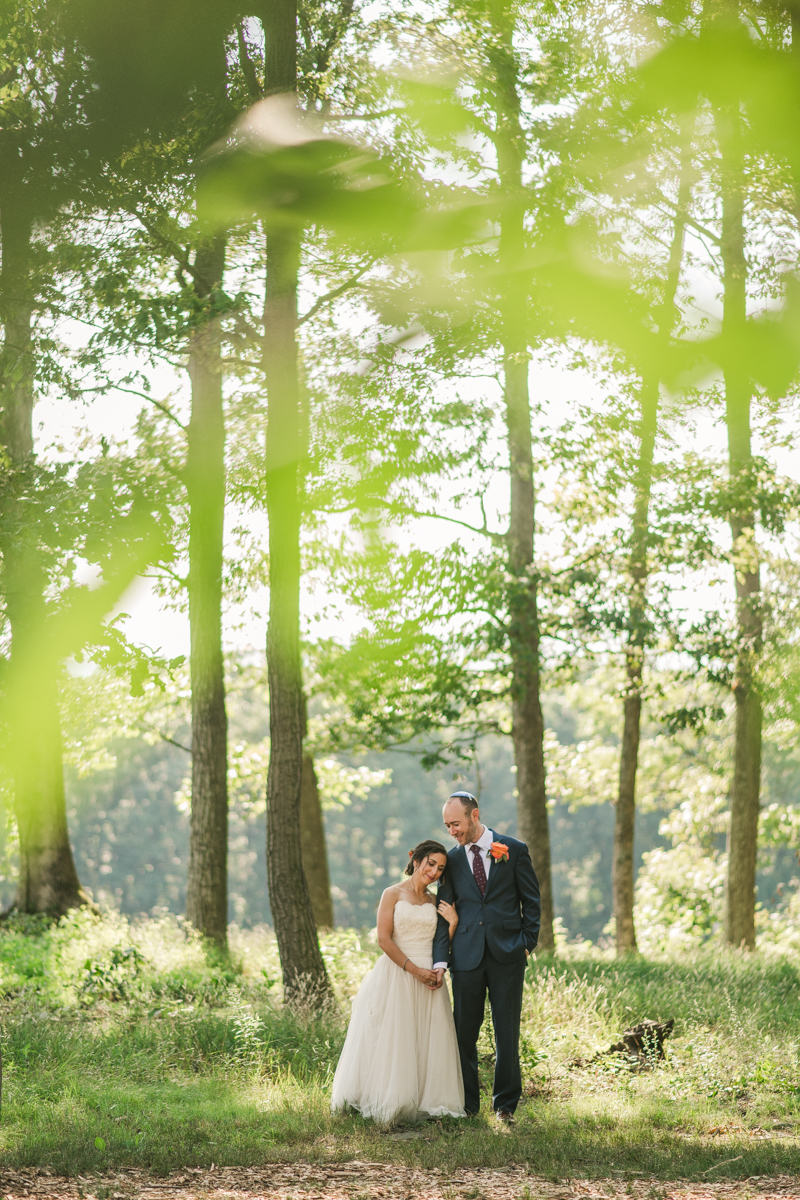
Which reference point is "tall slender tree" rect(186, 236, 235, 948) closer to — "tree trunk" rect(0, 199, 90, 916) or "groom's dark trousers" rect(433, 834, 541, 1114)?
"tree trunk" rect(0, 199, 90, 916)

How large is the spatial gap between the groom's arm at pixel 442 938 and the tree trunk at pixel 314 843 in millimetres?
9945

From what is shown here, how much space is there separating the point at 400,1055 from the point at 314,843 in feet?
34.8

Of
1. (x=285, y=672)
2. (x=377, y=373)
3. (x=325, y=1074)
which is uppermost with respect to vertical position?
(x=377, y=373)

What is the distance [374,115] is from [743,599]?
371 inches

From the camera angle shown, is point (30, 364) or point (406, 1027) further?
point (30, 364)

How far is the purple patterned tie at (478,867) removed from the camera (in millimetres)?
6648

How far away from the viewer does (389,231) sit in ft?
6.51

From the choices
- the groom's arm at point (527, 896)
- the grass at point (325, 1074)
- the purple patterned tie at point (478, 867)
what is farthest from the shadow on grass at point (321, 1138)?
the purple patterned tie at point (478, 867)

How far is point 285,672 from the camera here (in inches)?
386

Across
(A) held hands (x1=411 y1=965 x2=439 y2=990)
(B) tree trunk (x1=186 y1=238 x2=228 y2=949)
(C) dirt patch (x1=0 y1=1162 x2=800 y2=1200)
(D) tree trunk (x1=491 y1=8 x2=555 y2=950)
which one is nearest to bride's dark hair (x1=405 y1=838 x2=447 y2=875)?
(A) held hands (x1=411 y1=965 x2=439 y2=990)

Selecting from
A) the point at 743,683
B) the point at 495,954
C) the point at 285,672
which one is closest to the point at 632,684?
the point at 743,683

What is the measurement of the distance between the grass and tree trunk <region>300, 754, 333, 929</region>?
449cm

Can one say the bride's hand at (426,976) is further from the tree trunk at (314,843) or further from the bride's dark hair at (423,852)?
the tree trunk at (314,843)

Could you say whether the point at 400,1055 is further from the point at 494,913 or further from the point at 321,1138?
the point at 494,913
